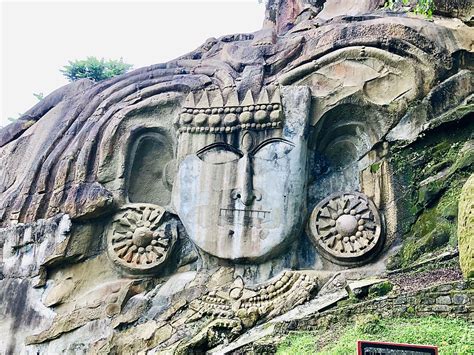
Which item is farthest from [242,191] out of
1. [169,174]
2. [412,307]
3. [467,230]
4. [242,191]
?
[467,230]

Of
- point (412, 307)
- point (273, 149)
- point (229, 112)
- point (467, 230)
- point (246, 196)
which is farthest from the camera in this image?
point (229, 112)

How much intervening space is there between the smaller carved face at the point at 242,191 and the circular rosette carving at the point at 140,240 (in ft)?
1.31

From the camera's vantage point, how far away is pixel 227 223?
30.1 feet

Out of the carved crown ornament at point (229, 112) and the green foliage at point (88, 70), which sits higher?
the green foliage at point (88, 70)

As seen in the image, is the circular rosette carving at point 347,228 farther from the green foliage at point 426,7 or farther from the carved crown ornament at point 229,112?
the green foliage at point 426,7

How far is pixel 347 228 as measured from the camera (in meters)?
8.91

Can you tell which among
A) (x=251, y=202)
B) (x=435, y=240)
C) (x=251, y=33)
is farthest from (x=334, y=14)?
(x=435, y=240)

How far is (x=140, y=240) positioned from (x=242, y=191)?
5.76ft

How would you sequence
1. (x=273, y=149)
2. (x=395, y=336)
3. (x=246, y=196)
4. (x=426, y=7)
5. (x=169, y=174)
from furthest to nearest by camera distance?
(x=169, y=174), (x=273, y=149), (x=246, y=196), (x=426, y=7), (x=395, y=336)

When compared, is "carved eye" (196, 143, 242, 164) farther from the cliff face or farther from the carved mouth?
the carved mouth

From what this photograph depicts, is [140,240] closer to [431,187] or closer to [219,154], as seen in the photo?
[219,154]

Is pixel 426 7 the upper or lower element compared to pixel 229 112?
upper

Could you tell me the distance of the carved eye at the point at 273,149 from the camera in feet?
30.8

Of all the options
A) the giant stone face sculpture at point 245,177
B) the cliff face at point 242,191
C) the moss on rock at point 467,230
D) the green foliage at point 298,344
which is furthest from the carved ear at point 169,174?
the moss on rock at point 467,230
